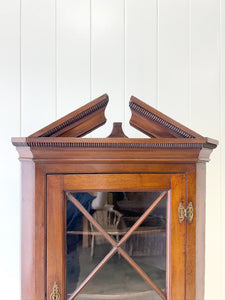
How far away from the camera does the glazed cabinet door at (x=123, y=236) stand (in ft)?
2.00

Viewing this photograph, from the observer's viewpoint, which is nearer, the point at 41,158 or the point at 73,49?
the point at 41,158

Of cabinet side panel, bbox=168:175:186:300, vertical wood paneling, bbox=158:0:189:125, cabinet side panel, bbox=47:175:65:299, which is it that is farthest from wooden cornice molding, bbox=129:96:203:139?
vertical wood paneling, bbox=158:0:189:125

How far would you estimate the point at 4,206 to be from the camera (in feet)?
3.09

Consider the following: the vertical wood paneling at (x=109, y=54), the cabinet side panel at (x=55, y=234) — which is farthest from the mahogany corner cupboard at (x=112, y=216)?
the vertical wood paneling at (x=109, y=54)

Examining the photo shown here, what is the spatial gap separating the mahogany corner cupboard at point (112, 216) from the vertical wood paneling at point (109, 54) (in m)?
0.34

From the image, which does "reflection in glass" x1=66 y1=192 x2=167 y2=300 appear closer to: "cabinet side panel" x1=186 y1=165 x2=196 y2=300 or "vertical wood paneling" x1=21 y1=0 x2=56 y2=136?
"cabinet side panel" x1=186 y1=165 x2=196 y2=300

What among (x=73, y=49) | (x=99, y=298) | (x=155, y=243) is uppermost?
(x=73, y=49)

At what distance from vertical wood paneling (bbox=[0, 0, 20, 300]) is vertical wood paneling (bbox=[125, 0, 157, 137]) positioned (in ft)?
1.19

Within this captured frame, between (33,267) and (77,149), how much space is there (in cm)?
26

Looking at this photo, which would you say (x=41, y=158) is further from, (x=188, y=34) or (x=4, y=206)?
(x=188, y=34)

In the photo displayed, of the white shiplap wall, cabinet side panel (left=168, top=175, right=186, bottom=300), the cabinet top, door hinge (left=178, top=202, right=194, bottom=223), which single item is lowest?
cabinet side panel (left=168, top=175, right=186, bottom=300)

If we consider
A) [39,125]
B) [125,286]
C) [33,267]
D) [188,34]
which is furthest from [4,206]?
[188,34]

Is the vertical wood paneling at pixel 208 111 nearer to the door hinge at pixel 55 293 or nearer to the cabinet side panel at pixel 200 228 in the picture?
the cabinet side panel at pixel 200 228

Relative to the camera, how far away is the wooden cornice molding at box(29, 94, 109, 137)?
61 centimetres
